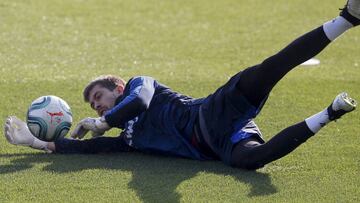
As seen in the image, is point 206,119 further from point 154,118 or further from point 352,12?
point 352,12

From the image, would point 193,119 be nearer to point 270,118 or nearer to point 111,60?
point 270,118

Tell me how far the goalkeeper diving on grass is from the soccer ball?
0.08 metres

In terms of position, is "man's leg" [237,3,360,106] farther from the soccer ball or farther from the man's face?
the soccer ball

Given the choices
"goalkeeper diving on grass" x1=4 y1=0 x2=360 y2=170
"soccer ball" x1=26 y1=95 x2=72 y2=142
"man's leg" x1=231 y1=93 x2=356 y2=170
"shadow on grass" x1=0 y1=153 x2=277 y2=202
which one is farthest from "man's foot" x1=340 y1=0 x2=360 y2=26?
"soccer ball" x1=26 y1=95 x2=72 y2=142

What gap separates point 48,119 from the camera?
773 cm

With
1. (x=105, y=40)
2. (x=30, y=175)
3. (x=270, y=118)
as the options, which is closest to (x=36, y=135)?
(x=30, y=175)

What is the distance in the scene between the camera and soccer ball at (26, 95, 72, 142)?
25.3ft

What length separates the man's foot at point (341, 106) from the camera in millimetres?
6715

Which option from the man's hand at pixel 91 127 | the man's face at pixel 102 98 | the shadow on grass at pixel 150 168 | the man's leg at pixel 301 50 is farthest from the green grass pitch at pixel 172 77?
the man's leg at pixel 301 50

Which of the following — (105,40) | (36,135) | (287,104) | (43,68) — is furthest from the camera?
(105,40)

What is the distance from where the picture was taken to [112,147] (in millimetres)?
7820

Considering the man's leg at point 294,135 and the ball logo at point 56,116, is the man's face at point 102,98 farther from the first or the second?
the man's leg at point 294,135

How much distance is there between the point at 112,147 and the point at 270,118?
2001mm

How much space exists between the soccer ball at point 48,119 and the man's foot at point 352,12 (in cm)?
258
